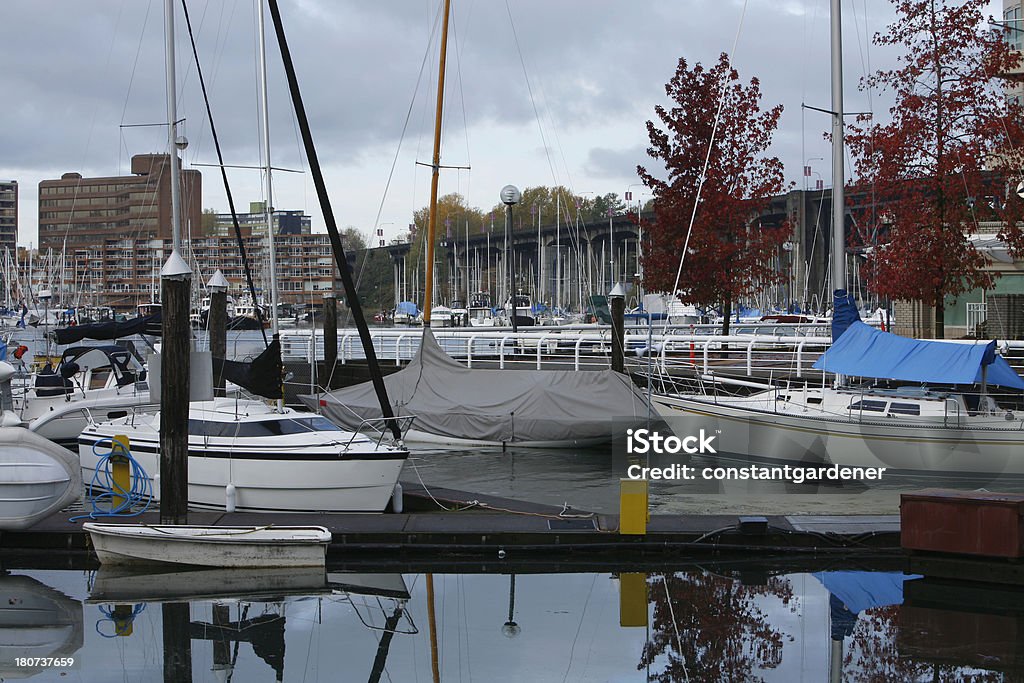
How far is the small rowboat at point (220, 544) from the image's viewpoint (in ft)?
50.3

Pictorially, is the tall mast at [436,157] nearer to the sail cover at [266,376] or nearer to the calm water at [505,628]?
the sail cover at [266,376]

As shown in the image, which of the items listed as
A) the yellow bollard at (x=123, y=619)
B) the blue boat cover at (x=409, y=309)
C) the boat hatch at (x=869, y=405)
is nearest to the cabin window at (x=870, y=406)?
the boat hatch at (x=869, y=405)

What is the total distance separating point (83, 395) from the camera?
A: 27109 millimetres

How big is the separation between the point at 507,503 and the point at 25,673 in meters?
8.89

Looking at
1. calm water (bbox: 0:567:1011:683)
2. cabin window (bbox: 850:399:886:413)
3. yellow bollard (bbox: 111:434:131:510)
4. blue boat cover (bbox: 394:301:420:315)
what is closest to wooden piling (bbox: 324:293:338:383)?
yellow bollard (bbox: 111:434:131:510)

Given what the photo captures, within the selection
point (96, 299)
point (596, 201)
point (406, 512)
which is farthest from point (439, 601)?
point (596, 201)

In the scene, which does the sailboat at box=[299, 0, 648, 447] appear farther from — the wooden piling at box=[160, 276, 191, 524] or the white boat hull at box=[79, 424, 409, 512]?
the wooden piling at box=[160, 276, 191, 524]

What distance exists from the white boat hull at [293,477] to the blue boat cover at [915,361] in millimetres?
9217

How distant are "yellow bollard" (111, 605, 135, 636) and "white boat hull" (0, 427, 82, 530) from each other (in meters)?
3.05

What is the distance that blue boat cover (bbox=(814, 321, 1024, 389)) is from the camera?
1983 cm

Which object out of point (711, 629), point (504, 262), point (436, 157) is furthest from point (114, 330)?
point (504, 262)

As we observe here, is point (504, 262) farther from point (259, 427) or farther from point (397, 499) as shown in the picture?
point (259, 427)

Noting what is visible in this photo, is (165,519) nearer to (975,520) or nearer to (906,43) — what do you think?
(975,520)

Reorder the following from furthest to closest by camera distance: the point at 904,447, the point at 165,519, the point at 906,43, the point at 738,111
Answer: the point at 738,111
the point at 906,43
the point at 904,447
the point at 165,519
